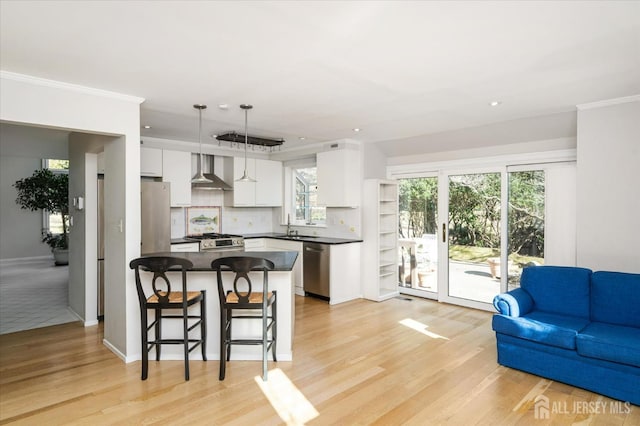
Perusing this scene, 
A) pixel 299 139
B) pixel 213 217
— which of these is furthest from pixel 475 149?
pixel 213 217

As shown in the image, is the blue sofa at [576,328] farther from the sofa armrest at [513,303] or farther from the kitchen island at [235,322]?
the kitchen island at [235,322]

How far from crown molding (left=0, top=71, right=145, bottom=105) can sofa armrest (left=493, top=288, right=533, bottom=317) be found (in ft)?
13.1

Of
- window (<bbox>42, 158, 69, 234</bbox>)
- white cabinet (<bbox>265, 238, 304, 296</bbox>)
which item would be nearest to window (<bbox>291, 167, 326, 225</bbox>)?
white cabinet (<bbox>265, 238, 304, 296</bbox>)

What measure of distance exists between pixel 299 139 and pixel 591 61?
396 cm

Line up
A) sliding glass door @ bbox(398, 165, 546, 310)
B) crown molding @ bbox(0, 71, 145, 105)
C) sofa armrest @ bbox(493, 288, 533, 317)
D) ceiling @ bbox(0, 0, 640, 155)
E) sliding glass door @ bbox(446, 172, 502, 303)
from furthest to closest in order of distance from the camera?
sliding glass door @ bbox(446, 172, 502, 303)
sliding glass door @ bbox(398, 165, 546, 310)
sofa armrest @ bbox(493, 288, 533, 317)
crown molding @ bbox(0, 71, 145, 105)
ceiling @ bbox(0, 0, 640, 155)

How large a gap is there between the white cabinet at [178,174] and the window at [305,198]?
2071 mm

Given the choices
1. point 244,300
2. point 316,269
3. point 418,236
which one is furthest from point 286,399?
point 418,236

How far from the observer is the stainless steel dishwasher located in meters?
5.56

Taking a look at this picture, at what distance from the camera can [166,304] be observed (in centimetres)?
312

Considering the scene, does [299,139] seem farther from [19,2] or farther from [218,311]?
[19,2]

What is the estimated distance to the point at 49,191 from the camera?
907 centimetres

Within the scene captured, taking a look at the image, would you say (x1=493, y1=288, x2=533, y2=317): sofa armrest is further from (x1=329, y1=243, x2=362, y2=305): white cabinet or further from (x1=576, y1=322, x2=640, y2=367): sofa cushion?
(x1=329, y1=243, x2=362, y2=305): white cabinet

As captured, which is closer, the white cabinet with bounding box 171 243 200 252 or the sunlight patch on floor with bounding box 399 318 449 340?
the sunlight patch on floor with bounding box 399 318 449 340

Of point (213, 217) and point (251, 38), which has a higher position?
point (251, 38)
